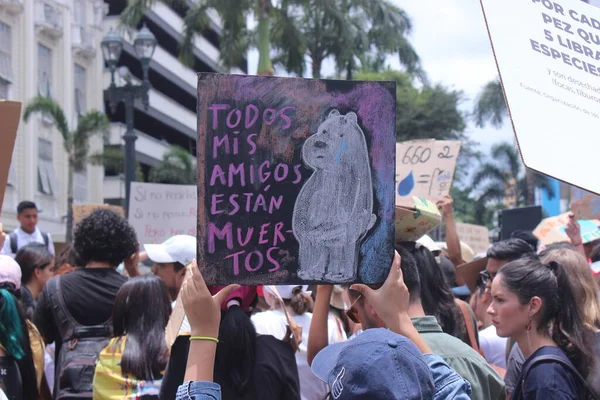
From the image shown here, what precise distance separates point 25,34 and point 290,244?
30359mm

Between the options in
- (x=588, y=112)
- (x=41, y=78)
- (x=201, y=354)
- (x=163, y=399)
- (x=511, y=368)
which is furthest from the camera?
(x=41, y=78)

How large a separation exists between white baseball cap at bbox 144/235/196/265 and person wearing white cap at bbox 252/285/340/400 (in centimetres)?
54

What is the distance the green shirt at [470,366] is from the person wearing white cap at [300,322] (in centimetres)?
157

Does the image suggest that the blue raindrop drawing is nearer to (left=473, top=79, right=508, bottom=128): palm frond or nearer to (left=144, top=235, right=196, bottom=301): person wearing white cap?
(left=144, top=235, right=196, bottom=301): person wearing white cap

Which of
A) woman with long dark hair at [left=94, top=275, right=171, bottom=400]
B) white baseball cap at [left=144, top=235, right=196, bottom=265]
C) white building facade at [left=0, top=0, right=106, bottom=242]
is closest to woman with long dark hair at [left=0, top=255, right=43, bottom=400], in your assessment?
woman with long dark hair at [left=94, top=275, right=171, bottom=400]

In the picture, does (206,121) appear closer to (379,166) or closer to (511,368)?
(379,166)

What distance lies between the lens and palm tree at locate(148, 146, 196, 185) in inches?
1550

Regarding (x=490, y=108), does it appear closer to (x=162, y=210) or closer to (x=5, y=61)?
(x=5, y=61)

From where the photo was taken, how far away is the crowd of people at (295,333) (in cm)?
253

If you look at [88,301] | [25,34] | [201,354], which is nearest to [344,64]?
[25,34]

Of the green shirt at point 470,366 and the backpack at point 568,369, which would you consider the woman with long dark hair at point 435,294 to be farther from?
the backpack at point 568,369

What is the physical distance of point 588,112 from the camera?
3072mm

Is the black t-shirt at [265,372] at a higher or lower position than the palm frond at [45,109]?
lower

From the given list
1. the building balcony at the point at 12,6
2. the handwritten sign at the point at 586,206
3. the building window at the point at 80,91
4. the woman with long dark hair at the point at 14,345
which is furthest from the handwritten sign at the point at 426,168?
the building window at the point at 80,91
